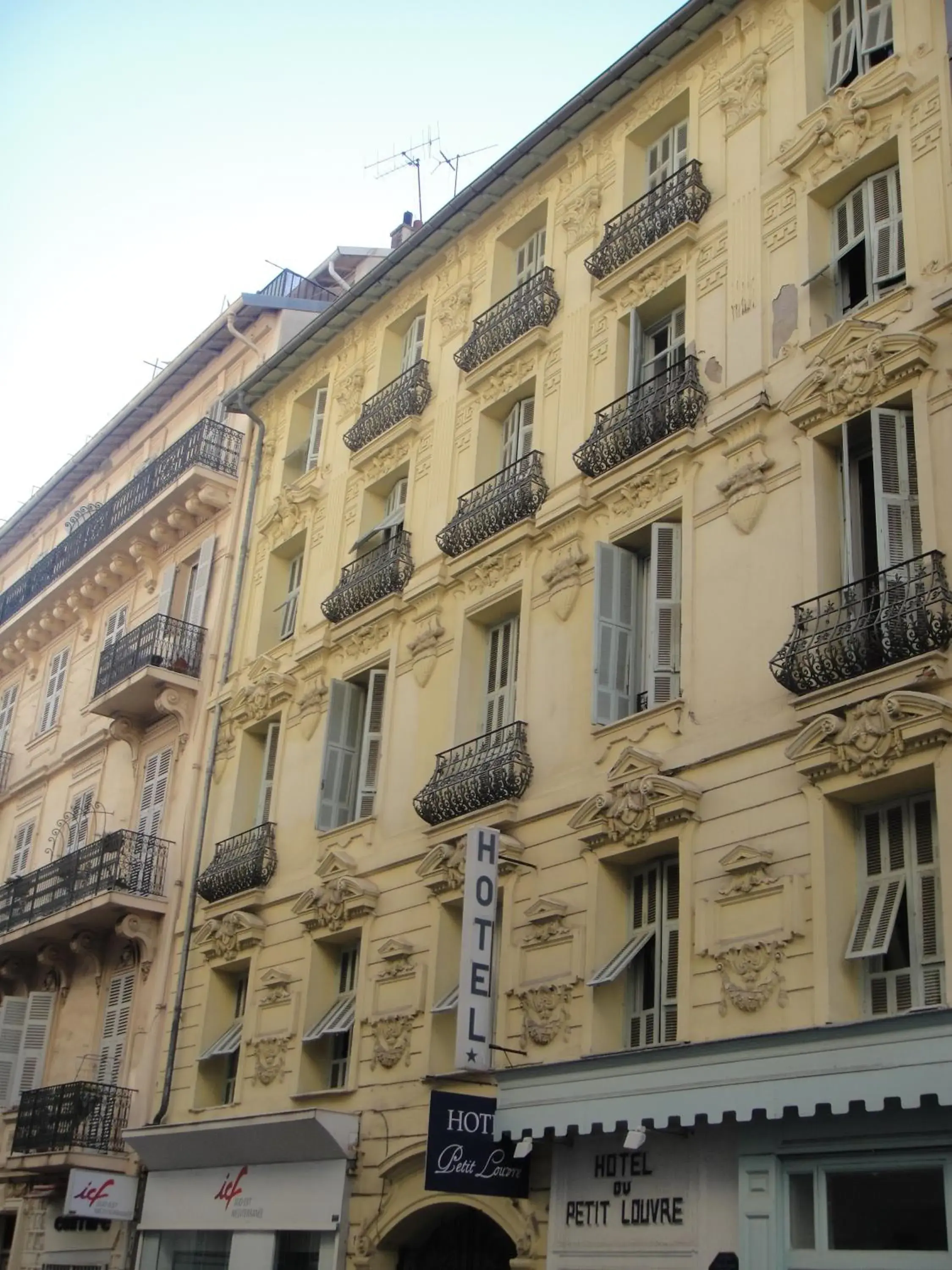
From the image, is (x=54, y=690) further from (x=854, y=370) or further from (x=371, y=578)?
(x=854, y=370)

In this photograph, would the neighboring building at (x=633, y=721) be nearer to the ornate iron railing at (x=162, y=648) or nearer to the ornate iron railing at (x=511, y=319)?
the ornate iron railing at (x=511, y=319)

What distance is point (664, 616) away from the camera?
1459cm

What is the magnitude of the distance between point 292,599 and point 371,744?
4.62 metres

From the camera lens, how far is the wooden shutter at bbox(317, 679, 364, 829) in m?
18.6

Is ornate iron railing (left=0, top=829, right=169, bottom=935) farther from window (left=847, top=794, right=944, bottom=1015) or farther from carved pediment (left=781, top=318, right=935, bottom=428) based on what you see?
window (left=847, top=794, right=944, bottom=1015)

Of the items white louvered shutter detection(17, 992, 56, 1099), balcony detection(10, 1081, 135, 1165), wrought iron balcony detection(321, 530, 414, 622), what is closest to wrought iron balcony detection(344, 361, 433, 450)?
wrought iron balcony detection(321, 530, 414, 622)

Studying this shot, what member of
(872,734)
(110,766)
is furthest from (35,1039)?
(872,734)

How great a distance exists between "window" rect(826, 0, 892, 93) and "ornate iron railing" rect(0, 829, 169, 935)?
1396 centimetres

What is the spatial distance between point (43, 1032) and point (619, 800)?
13.5 meters

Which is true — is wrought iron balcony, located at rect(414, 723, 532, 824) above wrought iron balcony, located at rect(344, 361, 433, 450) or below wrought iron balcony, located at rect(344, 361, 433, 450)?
below

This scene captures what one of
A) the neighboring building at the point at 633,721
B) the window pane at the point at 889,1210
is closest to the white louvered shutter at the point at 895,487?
the neighboring building at the point at 633,721

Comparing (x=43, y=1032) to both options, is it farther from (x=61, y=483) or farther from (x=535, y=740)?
(x=61, y=483)

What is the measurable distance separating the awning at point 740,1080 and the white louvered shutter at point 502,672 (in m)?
4.51

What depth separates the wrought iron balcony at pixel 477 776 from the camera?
15.4 m
